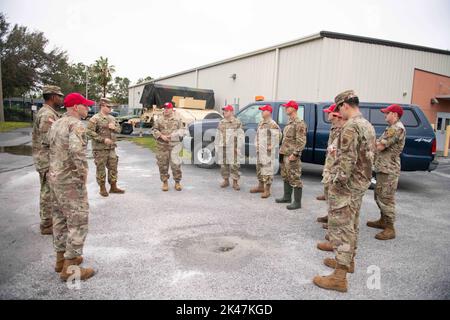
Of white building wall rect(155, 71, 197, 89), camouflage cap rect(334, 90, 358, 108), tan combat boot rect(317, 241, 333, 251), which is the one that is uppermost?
white building wall rect(155, 71, 197, 89)

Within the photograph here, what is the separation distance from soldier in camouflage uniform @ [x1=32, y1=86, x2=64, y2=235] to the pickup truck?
4833 mm

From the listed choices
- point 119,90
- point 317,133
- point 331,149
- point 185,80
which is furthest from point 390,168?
point 119,90

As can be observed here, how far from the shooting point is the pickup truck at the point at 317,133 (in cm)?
680

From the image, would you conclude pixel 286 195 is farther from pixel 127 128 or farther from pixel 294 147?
pixel 127 128

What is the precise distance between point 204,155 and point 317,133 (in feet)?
10.8

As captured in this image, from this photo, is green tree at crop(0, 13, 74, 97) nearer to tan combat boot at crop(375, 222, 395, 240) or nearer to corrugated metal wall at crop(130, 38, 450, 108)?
corrugated metal wall at crop(130, 38, 450, 108)

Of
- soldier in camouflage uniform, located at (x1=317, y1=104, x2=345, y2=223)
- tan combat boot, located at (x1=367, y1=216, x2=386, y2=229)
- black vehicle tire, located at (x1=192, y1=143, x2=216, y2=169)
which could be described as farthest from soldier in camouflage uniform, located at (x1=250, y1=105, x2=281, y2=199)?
black vehicle tire, located at (x1=192, y1=143, x2=216, y2=169)

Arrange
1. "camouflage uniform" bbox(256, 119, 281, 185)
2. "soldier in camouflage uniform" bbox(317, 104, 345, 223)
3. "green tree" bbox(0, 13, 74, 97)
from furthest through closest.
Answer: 1. "green tree" bbox(0, 13, 74, 97)
2. "camouflage uniform" bbox(256, 119, 281, 185)
3. "soldier in camouflage uniform" bbox(317, 104, 345, 223)

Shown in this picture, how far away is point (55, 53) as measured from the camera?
33.4m

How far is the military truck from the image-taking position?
15502 millimetres

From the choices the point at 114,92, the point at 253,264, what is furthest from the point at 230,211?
the point at 114,92

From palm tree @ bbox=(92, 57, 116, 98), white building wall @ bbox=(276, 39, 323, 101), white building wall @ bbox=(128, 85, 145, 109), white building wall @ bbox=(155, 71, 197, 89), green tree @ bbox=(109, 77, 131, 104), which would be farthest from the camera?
green tree @ bbox=(109, 77, 131, 104)

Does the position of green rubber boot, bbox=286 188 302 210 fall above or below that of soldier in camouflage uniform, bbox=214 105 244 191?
below

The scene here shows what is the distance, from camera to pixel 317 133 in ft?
24.7
